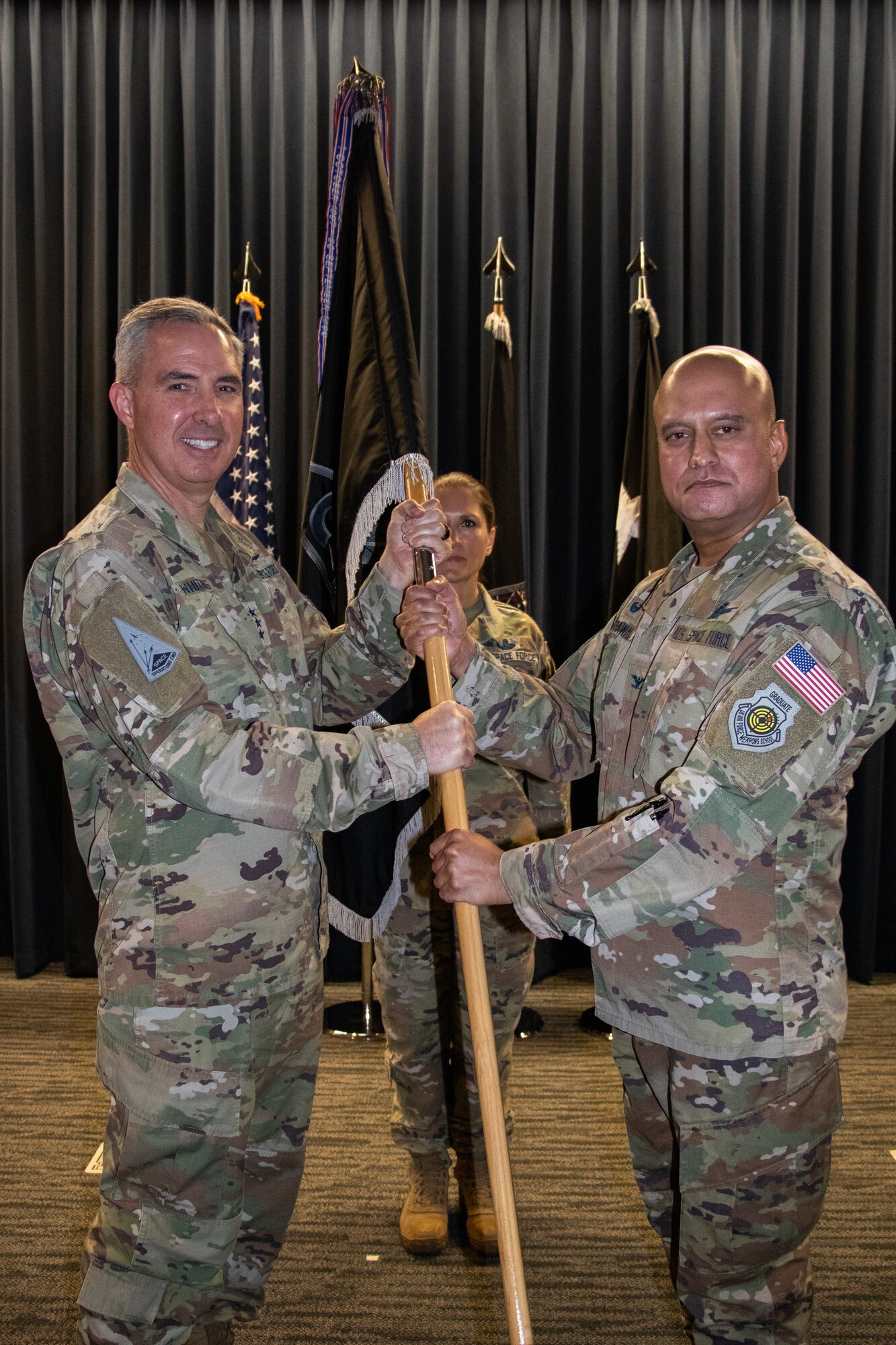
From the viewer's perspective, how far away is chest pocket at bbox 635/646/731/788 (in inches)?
66.5

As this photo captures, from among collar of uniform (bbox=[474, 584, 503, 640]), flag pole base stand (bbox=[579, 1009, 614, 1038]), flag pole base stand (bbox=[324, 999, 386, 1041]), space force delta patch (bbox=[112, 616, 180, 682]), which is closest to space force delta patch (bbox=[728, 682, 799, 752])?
space force delta patch (bbox=[112, 616, 180, 682])

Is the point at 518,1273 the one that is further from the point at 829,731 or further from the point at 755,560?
the point at 755,560

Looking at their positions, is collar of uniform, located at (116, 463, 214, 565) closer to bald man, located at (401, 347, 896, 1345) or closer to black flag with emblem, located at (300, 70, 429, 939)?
black flag with emblem, located at (300, 70, 429, 939)

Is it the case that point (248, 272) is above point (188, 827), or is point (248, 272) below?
above

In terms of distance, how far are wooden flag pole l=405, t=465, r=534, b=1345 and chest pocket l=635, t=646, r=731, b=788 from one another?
333 millimetres

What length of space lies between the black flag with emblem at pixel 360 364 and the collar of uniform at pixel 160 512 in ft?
1.59

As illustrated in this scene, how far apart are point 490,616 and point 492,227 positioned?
91.8 inches

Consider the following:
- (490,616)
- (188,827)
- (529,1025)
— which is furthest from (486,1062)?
(529,1025)

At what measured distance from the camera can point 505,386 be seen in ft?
13.0

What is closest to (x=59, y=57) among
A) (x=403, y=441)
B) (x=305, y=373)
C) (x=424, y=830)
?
(x=305, y=373)

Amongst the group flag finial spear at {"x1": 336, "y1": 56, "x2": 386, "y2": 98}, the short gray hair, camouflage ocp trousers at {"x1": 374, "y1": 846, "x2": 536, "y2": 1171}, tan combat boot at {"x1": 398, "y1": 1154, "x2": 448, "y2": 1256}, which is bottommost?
tan combat boot at {"x1": 398, "y1": 1154, "x2": 448, "y2": 1256}

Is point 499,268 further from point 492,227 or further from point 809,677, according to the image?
point 809,677

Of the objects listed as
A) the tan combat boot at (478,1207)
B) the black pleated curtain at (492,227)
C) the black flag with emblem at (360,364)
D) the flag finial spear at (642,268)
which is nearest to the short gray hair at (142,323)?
the black flag with emblem at (360,364)

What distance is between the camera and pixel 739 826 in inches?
60.4
